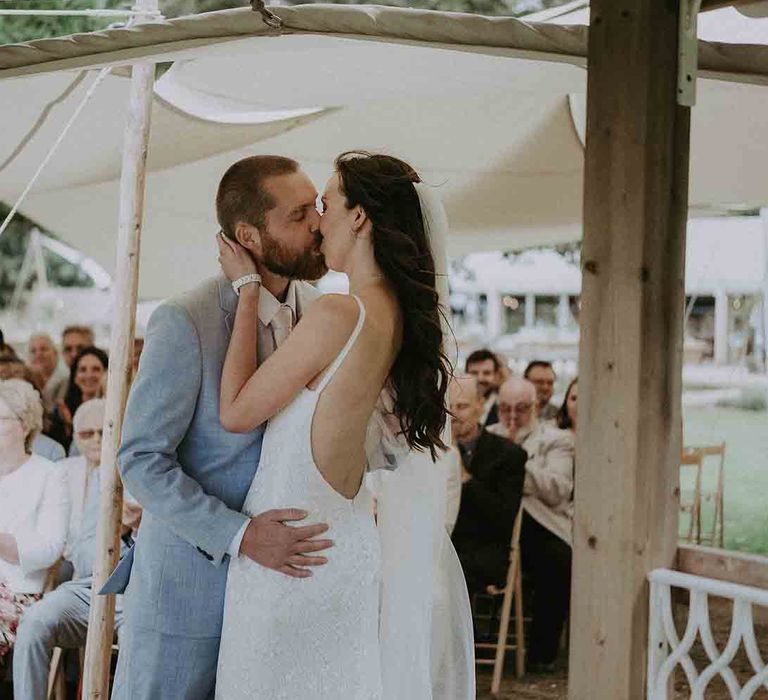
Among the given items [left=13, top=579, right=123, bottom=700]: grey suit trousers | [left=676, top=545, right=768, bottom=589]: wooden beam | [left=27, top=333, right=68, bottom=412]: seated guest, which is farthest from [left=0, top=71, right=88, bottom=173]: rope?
[left=676, top=545, right=768, bottom=589]: wooden beam

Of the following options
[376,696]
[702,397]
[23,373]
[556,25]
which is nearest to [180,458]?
[376,696]

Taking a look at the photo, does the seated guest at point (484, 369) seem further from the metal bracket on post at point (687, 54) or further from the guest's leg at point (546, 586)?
the metal bracket on post at point (687, 54)

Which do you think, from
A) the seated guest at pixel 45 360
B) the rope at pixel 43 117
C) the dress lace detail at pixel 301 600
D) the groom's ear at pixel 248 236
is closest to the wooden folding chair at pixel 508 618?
the rope at pixel 43 117

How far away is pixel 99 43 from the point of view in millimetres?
3287

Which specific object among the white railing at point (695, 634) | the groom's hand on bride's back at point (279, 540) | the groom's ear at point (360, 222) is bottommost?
the white railing at point (695, 634)

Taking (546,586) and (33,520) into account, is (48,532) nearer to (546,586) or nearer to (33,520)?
(33,520)

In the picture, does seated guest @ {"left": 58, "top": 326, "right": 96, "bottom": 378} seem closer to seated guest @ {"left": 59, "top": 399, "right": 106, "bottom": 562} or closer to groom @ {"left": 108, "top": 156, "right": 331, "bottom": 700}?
seated guest @ {"left": 59, "top": 399, "right": 106, "bottom": 562}

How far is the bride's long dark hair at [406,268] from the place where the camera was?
2793 mm

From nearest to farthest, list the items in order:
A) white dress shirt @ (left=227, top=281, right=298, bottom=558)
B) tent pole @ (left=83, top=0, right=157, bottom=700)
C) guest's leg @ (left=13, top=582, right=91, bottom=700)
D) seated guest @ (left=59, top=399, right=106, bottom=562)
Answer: white dress shirt @ (left=227, top=281, right=298, bottom=558) → tent pole @ (left=83, top=0, right=157, bottom=700) → guest's leg @ (left=13, top=582, right=91, bottom=700) → seated guest @ (left=59, top=399, right=106, bottom=562)

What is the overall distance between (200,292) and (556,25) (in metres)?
1.16

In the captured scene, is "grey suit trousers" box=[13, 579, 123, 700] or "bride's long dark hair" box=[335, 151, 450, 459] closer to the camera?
"bride's long dark hair" box=[335, 151, 450, 459]

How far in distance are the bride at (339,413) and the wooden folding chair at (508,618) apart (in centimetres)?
300

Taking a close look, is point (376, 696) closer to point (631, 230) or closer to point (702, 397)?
point (631, 230)

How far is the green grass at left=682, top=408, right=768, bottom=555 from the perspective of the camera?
43.5 feet
